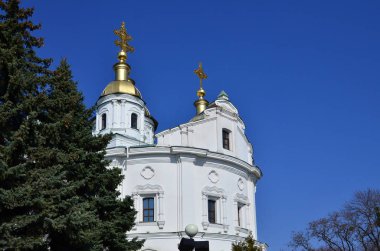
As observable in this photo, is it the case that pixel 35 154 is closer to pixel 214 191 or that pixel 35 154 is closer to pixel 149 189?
pixel 149 189

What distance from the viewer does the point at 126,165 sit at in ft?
111

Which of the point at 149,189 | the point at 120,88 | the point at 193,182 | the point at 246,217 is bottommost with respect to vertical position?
the point at 246,217

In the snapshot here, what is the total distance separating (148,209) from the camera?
108 feet

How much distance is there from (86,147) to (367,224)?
109 ft

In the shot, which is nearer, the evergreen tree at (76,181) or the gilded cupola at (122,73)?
the evergreen tree at (76,181)

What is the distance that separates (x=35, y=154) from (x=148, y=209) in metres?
18.7

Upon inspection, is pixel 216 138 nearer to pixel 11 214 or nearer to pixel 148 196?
pixel 148 196

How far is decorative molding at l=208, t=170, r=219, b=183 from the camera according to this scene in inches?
1344

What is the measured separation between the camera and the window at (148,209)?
3266 cm

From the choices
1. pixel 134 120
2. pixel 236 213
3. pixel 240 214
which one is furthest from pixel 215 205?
pixel 134 120

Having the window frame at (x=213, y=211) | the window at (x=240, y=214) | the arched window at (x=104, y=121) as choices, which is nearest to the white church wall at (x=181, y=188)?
the window frame at (x=213, y=211)

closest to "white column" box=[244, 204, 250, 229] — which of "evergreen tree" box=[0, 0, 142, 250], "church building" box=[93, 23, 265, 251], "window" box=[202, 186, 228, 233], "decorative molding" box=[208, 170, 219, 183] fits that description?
"church building" box=[93, 23, 265, 251]

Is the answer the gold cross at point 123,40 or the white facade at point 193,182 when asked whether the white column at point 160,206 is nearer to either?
the white facade at point 193,182

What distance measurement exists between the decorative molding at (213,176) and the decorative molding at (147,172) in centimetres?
375
